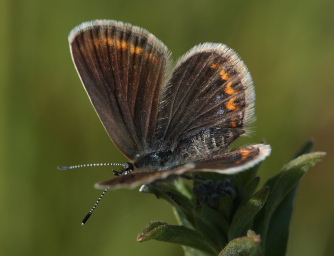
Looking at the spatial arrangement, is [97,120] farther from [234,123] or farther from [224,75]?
[234,123]

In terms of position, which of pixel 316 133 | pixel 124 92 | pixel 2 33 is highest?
pixel 2 33

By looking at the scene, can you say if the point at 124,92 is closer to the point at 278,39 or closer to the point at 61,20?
the point at 61,20

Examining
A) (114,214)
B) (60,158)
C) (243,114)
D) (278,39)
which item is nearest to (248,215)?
(243,114)

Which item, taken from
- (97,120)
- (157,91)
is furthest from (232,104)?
(97,120)

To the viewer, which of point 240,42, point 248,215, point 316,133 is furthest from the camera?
point 240,42

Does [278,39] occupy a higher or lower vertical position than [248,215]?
higher

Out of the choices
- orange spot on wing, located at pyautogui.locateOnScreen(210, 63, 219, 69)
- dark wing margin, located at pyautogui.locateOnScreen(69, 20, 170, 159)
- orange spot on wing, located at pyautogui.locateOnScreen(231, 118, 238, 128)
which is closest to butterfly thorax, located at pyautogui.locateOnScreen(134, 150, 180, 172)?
dark wing margin, located at pyautogui.locateOnScreen(69, 20, 170, 159)
